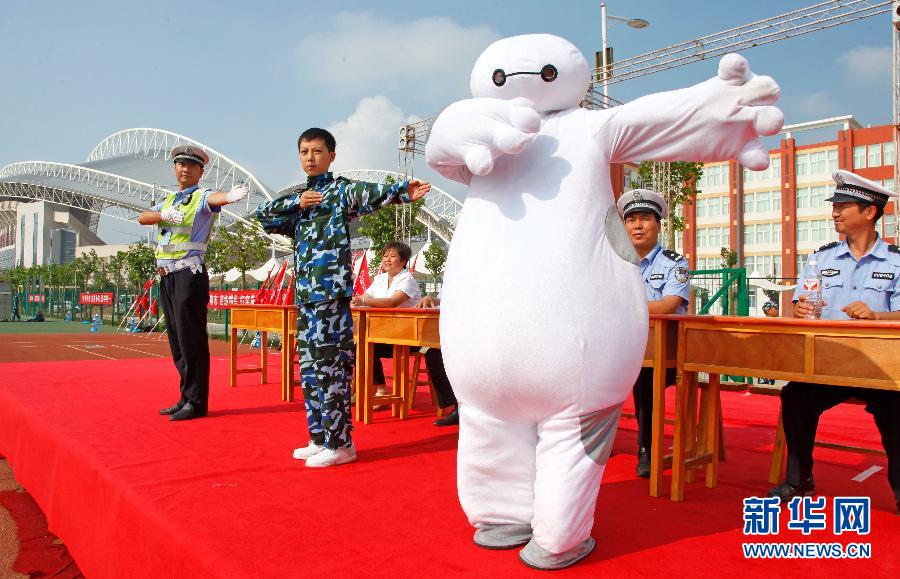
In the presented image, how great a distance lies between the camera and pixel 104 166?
5653 cm

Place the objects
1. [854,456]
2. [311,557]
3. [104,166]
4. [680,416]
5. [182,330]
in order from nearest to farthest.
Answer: [311,557], [680,416], [854,456], [182,330], [104,166]

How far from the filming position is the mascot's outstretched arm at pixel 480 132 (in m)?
1.69

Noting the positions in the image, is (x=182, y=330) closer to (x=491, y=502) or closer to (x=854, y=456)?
(x=491, y=502)

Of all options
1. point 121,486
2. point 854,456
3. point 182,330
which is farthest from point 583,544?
point 182,330

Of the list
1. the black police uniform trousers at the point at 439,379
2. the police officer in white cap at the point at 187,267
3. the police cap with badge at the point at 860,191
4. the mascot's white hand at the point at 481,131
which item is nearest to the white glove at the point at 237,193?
the police officer in white cap at the point at 187,267

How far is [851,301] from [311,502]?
230 cm

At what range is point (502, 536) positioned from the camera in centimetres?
181

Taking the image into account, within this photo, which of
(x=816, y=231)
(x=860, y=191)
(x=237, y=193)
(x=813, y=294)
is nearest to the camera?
(x=813, y=294)

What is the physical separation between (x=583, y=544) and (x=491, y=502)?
11.2 inches

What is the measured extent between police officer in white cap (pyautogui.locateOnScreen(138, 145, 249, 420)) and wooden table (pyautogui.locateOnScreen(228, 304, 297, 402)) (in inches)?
34.2

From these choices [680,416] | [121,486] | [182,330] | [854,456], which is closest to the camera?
[121,486]

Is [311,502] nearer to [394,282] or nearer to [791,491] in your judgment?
[791,491]

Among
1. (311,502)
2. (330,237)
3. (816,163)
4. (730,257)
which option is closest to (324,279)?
(330,237)

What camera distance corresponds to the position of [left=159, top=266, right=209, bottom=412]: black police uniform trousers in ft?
12.1
